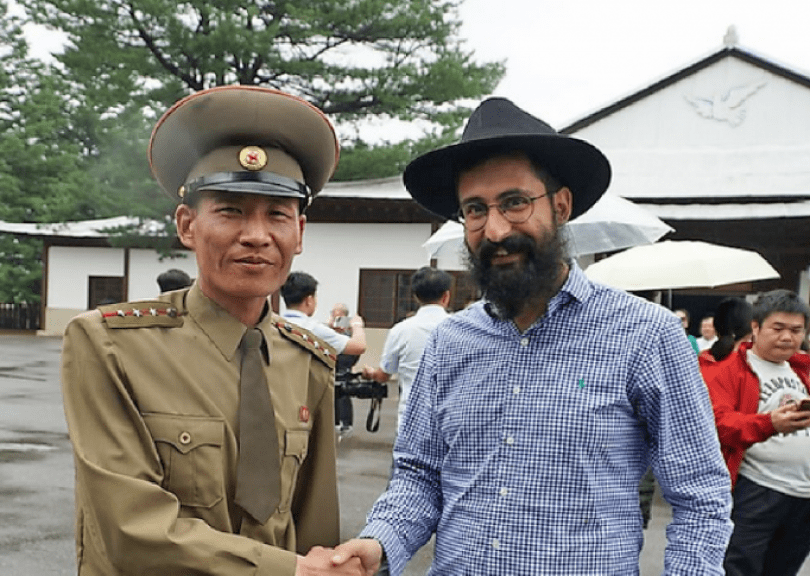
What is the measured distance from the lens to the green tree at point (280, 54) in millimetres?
16906

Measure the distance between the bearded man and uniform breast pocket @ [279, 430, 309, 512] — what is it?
190 millimetres

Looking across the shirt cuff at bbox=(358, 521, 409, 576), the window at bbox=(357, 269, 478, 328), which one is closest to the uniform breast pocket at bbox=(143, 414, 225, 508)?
the shirt cuff at bbox=(358, 521, 409, 576)

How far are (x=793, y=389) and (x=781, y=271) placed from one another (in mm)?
10083

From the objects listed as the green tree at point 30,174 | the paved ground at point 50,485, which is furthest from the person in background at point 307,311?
the green tree at point 30,174

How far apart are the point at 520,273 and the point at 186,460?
2.98 ft

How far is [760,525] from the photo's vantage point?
3.79 meters

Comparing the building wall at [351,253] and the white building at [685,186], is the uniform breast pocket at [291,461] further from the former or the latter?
the building wall at [351,253]

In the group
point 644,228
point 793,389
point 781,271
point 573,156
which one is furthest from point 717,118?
point 573,156

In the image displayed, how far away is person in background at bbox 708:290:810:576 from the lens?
3.76m

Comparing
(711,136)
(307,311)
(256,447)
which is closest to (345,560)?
(256,447)

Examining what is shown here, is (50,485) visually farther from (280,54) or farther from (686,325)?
(280,54)

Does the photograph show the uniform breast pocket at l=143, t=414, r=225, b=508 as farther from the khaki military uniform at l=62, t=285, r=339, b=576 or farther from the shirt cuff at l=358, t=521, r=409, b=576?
the shirt cuff at l=358, t=521, r=409, b=576

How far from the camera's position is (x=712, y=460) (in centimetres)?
182

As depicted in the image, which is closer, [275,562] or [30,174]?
[275,562]
